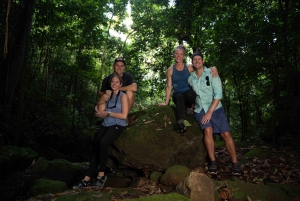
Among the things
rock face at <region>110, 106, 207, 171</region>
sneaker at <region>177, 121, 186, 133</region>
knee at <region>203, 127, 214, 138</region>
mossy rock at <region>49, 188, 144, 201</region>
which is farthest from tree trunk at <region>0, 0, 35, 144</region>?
knee at <region>203, 127, 214, 138</region>

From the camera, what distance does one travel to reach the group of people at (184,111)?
4.43 m

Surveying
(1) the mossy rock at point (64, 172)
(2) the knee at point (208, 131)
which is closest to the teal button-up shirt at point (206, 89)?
(2) the knee at point (208, 131)

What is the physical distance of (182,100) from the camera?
489 centimetres

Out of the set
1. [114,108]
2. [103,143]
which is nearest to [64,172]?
[103,143]

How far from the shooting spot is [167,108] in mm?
5461

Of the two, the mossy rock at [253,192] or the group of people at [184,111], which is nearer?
the mossy rock at [253,192]

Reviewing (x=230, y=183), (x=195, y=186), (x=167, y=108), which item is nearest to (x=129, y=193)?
(x=195, y=186)

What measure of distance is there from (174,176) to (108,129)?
1.71m

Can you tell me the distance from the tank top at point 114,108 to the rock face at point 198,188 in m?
2.04

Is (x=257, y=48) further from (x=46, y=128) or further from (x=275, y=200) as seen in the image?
(x=46, y=128)

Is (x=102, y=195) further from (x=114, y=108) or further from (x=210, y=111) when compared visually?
(x=210, y=111)

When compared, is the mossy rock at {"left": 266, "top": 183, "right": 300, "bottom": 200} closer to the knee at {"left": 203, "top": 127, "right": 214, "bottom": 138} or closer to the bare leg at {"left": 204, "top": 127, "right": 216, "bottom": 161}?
the bare leg at {"left": 204, "top": 127, "right": 216, "bottom": 161}

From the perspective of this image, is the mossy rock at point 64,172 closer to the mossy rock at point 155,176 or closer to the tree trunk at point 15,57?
the mossy rock at point 155,176

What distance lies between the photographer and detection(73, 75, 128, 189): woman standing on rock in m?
4.42
